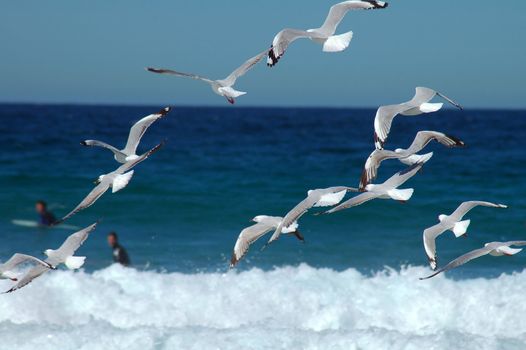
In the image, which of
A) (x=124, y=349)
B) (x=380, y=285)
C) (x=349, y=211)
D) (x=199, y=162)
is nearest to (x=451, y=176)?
(x=349, y=211)

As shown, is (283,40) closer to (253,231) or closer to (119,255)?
(253,231)

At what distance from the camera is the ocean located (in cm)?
919

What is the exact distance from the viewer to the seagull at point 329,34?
25.8ft

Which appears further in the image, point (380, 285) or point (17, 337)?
point (380, 285)

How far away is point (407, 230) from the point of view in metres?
18.4

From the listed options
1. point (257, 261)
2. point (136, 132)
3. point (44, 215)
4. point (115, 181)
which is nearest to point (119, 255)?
point (257, 261)

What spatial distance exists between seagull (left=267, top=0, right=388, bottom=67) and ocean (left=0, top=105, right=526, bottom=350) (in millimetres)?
2882

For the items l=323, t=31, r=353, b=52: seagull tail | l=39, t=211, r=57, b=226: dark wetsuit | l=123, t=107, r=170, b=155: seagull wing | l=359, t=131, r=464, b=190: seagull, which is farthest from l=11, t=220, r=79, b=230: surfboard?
l=359, t=131, r=464, b=190: seagull

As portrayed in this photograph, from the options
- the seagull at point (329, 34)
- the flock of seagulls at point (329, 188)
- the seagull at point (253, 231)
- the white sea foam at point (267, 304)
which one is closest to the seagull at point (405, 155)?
the flock of seagulls at point (329, 188)

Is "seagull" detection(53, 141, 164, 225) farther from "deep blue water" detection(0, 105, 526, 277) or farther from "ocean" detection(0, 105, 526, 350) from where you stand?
"deep blue water" detection(0, 105, 526, 277)

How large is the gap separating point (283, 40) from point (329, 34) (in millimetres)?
606

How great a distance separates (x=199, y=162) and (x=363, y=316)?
747 inches

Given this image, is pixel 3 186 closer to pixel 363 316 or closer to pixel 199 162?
pixel 199 162

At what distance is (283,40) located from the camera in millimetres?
8047
